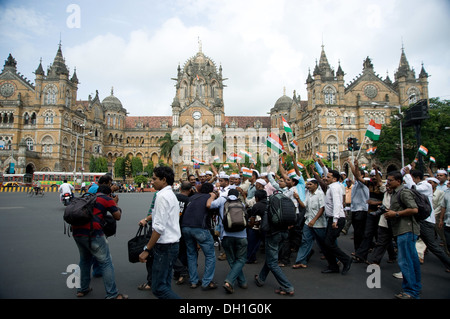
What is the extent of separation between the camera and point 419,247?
271 inches

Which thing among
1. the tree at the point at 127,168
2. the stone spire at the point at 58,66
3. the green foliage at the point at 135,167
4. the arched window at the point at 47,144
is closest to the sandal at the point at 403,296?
the green foliage at the point at 135,167

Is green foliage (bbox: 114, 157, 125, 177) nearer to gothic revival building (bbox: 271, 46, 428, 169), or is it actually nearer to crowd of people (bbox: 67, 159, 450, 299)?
gothic revival building (bbox: 271, 46, 428, 169)

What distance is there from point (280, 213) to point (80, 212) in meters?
3.26

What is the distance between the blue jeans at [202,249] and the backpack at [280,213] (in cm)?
122

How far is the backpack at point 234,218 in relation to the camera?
4.71m

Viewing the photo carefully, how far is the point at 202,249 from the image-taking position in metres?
4.99

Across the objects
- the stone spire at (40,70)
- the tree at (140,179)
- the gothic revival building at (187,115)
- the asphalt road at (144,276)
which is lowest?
the asphalt road at (144,276)

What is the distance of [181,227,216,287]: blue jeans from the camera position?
4.91 metres

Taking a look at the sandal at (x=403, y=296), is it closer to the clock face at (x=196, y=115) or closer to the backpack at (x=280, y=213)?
the backpack at (x=280, y=213)

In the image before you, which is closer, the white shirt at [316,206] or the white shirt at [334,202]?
the white shirt at [334,202]

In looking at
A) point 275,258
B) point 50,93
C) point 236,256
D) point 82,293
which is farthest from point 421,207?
point 50,93

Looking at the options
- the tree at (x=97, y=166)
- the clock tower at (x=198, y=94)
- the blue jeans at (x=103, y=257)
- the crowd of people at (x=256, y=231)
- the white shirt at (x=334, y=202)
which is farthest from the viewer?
the clock tower at (x=198, y=94)

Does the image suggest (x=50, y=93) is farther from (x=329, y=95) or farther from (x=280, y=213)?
(x=280, y=213)

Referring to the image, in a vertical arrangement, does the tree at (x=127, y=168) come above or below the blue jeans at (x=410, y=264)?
above
